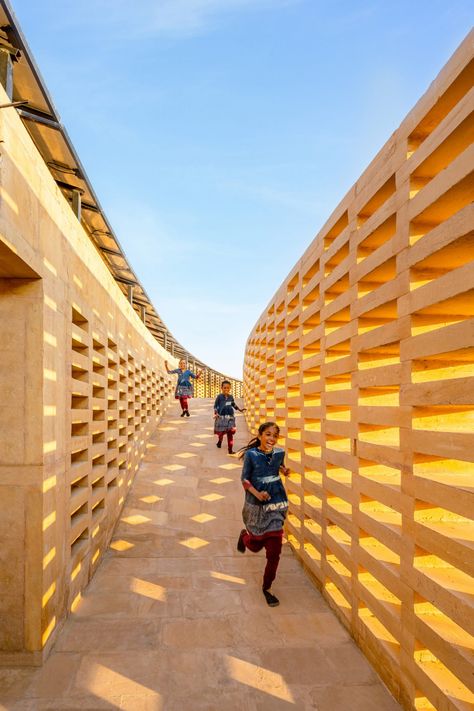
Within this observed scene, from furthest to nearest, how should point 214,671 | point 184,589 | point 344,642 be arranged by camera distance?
point 184,589 → point 344,642 → point 214,671

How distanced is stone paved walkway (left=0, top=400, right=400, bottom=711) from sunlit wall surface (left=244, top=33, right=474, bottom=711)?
0.30 meters

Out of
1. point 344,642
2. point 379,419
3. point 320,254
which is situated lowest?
point 344,642

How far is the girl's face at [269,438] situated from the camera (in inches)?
173

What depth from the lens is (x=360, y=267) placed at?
141 inches

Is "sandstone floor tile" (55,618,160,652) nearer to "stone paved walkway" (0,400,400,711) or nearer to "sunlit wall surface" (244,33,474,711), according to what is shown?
"stone paved walkway" (0,400,400,711)

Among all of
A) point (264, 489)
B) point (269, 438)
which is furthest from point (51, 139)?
point (264, 489)

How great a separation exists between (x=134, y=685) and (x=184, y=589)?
139 centimetres

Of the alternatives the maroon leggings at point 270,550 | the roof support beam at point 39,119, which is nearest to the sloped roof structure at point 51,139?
the roof support beam at point 39,119

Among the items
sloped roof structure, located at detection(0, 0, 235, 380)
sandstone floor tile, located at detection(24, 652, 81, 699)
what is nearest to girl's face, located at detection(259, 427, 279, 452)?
sandstone floor tile, located at detection(24, 652, 81, 699)

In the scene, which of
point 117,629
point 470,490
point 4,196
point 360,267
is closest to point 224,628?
point 117,629

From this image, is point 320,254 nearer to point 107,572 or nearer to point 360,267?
point 360,267

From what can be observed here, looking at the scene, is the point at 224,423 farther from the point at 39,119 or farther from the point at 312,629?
the point at 39,119

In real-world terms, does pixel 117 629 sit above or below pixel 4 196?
below

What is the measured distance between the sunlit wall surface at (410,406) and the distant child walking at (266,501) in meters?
0.43
